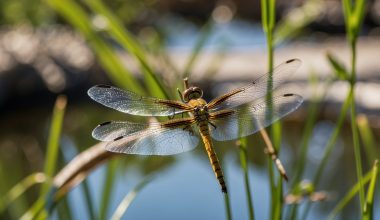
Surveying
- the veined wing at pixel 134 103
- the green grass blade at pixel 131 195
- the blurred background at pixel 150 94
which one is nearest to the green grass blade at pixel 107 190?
the green grass blade at pixel 131 195

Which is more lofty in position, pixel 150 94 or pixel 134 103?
pixel 150 94

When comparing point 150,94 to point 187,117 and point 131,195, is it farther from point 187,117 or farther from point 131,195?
point 187,117

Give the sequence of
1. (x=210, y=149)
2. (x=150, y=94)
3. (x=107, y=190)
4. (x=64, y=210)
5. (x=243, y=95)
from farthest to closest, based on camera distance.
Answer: (x=150, y=94) < (x=64, y=210) < (x=107, y=190) < (x=243, y=95) < (x=210, y=149)

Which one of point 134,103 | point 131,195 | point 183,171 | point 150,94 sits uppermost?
point 150,94

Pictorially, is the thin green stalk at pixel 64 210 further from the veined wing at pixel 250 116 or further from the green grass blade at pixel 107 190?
the veined wing at pixel 250 116

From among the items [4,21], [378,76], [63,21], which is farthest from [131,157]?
[63,21]

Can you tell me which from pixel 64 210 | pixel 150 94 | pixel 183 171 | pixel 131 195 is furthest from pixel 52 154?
pixel 183 171

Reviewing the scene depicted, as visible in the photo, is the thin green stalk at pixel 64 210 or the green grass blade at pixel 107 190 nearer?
the green grass blade at pixel 107 190
